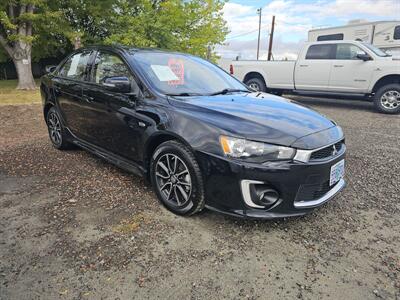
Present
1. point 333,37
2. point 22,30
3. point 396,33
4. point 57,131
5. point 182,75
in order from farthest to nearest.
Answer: point 333,37 → point 22,30 → point 396,33 → point 57,131 → point 182,75

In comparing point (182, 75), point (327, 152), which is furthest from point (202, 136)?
point (182, 75)

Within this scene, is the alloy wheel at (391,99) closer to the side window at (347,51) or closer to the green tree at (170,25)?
the side window at (347,51)

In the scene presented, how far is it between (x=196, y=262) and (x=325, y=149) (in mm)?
1405

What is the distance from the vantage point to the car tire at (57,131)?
4.68 meters

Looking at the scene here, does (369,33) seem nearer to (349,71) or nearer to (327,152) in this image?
(349,71)

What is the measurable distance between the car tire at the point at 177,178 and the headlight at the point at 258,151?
0.39 m

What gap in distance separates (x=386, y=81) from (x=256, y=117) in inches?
280

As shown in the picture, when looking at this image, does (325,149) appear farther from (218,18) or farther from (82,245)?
(218,18)

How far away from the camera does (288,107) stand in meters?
3.28

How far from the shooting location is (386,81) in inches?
325

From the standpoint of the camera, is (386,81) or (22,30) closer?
(386,81)

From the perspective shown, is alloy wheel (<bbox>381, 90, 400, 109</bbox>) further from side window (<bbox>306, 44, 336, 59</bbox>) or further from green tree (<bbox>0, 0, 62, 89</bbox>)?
green tree (<bbox>0, 0, 62, 89</bbox>)

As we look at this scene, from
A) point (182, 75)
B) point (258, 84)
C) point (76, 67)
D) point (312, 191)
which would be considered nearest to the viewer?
point (312, 191)

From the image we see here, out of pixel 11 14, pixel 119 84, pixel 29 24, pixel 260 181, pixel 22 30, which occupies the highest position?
pixel 11 14
